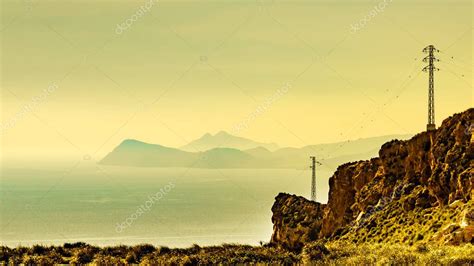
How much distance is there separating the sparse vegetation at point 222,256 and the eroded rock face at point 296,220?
39850mm

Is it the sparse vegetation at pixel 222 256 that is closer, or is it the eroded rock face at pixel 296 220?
the sparse vegetation at pixel 222 256

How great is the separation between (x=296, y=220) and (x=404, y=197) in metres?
18.3

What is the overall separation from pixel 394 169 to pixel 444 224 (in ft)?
55.1

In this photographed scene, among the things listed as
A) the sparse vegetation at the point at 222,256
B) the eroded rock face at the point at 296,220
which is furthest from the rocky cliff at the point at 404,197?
the sparse vegetation at the point at 222,256

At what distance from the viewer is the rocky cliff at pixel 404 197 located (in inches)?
1697

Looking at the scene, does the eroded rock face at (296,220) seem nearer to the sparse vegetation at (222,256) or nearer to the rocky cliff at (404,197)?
the rocky cliff at (404,197)

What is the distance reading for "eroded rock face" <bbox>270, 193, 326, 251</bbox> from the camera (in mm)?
65812

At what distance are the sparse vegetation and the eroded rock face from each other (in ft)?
131

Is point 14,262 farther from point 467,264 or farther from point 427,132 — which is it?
point 427,132

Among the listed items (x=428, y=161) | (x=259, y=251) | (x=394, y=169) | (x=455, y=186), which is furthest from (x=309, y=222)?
(x=259, y=251)

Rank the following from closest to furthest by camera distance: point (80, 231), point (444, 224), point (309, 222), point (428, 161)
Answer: point (444, 224) < point (428, 161) < point (309, 222) < point (80, 231)

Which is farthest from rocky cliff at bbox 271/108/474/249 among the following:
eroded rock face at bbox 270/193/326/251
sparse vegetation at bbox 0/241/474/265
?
sparse vegetation at bbox 0/241/474/265

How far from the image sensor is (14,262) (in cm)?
2311

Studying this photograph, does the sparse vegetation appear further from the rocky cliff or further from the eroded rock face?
the eroded rock face
